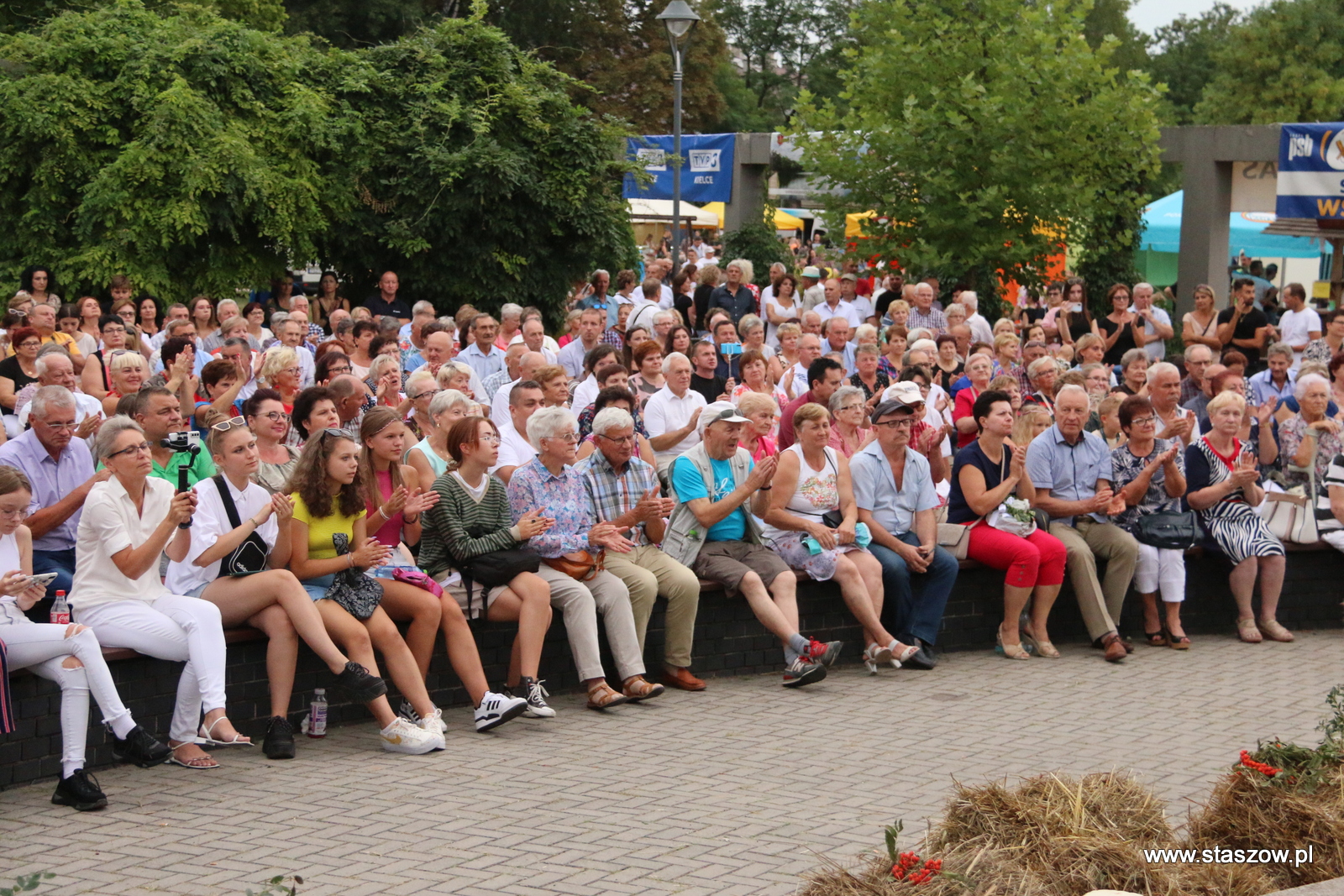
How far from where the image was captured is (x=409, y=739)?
6789 millimetres

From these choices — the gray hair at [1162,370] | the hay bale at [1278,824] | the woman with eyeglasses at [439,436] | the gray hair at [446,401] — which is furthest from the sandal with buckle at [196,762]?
the gray hair at [1162,370]

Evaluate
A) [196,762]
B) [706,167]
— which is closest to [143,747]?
[196,762]

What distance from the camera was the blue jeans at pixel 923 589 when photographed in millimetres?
8750

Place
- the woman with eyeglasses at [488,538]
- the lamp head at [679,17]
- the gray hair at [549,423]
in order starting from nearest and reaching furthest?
the woman with eyeglasses at [488,538] < the gray hair at [549,423] < the lamp head at [679,17]

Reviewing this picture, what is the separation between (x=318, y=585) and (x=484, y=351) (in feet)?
19.4

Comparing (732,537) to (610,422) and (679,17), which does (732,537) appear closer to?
(610,422)

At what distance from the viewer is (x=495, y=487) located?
7.68 m

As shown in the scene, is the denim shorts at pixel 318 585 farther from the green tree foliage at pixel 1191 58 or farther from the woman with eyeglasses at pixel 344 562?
the green tree foliage at pixel 1191 58

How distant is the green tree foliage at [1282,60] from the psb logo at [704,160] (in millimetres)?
32562

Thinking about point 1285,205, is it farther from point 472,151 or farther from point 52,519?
point 52,519

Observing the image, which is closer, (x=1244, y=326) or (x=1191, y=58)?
(x=1244, y=326)

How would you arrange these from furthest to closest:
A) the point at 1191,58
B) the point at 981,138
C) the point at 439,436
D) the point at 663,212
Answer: the point at 1191,58 < the point at 663,212 < the point at 981,138 < the point at 439,436

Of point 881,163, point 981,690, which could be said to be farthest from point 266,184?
point 981,690

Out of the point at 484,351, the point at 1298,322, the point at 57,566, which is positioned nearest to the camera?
the point at 57,566
